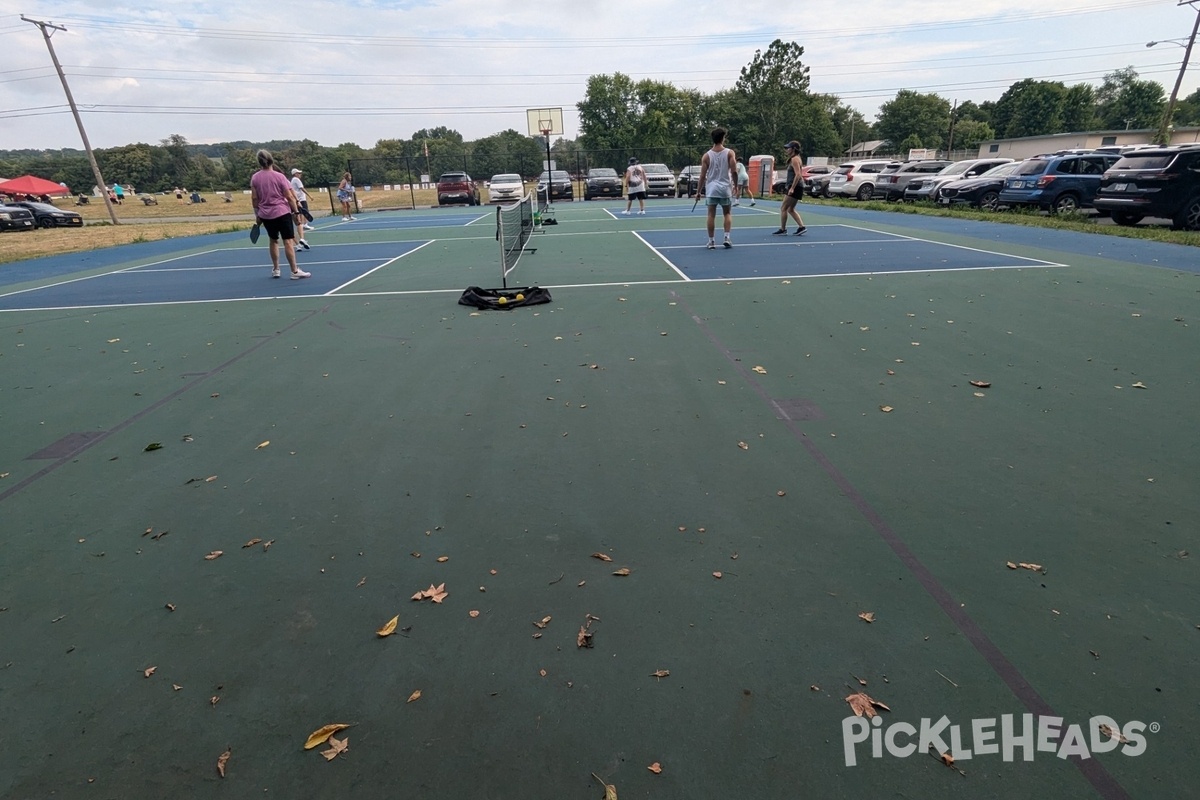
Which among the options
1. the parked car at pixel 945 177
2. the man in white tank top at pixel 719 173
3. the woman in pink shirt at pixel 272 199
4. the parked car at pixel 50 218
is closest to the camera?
the woman in pink shirt at pixel 272 199

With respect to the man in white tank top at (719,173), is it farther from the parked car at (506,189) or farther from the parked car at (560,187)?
the parked car at (560,187)

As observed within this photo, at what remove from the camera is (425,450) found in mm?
4105

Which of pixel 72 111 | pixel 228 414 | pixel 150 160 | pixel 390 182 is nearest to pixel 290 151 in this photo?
pixel 150 160

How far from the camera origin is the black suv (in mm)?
13039

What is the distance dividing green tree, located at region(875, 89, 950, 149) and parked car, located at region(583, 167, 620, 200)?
79120 millimetres

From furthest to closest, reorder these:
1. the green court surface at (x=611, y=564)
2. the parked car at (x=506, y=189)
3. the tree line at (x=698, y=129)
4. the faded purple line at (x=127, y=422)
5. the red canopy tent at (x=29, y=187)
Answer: the tree line at (x=698, y=129) < the red canopy tent at (x=29, y=187) < the parked car at (x=506, y=189) < the faded purple line at (x=127, y=422) < the green court surface at (x=611, y=564)

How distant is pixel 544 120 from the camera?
30938 millimetres

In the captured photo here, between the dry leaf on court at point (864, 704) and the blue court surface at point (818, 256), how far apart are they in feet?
25.5

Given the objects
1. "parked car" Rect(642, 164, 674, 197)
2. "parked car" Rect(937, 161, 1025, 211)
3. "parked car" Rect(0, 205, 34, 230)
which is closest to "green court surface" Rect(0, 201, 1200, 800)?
"parked car" Rect(937, 161, 1025, 211)

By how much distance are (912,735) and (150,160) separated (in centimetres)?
10833

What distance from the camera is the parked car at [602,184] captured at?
108 feet

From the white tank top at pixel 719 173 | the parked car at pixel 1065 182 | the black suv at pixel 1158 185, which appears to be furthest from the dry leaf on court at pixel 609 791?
the parked car at pixel 1065 182

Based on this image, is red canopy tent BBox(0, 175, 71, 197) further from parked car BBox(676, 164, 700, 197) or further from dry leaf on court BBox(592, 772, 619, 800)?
dry leaf on court BBox(592, 772, 619, 800)

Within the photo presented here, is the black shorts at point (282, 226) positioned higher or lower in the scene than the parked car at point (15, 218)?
higher
